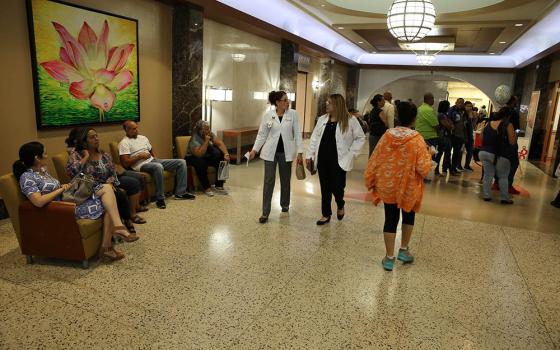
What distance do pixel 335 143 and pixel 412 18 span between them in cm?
216

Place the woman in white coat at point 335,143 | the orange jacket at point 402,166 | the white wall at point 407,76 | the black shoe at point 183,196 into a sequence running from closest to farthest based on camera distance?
the orange jacket at point 402,166
the woman in white coat at point 335,143
the black shoe at point 183,196
the white wall at point 407,76

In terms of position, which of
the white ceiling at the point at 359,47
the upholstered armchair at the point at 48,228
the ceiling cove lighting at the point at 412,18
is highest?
the white ceiling at the point at 359,47

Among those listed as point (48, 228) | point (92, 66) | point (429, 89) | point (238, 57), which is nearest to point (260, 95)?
point (238, 57)

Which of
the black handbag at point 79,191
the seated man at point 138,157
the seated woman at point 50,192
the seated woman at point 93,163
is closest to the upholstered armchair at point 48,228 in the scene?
the seated woman at point 50,192

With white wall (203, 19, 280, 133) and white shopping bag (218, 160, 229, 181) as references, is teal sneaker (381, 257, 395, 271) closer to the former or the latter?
white shopping bag (218, 160, 229, 181)

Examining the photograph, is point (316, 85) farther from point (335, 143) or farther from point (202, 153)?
point (335, 143)

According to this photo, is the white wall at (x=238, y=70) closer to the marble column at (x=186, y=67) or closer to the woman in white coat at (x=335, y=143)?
the marble column at (x=186, y=67)

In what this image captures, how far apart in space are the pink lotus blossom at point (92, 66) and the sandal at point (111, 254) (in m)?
2.42

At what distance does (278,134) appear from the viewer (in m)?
4.54

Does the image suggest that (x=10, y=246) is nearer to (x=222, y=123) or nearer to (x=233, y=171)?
(x=233, y=171)

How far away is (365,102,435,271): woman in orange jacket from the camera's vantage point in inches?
129

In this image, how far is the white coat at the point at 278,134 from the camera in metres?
4.54

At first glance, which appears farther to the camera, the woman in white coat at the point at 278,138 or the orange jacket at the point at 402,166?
the woman in white coat at the point at 278,138

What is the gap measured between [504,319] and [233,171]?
18.4 feet
